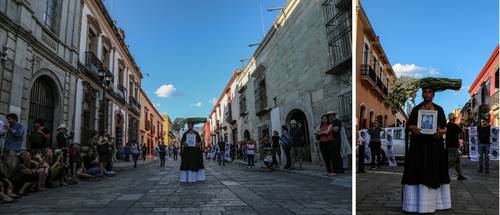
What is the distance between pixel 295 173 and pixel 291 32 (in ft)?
8.62

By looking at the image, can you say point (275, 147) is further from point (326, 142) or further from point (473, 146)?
point (473, 146)

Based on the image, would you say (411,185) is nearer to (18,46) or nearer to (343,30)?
(343,30)

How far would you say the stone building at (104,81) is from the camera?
35.3 ft

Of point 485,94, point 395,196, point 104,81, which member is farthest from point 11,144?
point 104,81

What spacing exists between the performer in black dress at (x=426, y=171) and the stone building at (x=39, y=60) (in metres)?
5.70

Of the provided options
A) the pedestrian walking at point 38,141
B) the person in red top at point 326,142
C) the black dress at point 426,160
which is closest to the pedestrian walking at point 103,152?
the pedestrian walking at point 38,141

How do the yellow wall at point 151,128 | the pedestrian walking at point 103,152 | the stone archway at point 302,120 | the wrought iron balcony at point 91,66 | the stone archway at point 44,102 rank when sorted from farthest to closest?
the yellow wall at point 151,128 < the wrought iron balcony at point 91,66 < the pedestrian walking at point 103,152 < the stone archway at point 44,102 < the stone archway at point 302,120

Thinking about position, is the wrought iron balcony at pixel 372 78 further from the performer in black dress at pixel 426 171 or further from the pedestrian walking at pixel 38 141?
the pedestrian walking at pixel 38 141

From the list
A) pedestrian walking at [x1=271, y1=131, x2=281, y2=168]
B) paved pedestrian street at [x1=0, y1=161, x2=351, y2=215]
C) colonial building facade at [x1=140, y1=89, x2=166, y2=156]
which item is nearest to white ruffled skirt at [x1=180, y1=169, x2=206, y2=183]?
paved pedestrian street at [x1=0, y1=161, x2=351, y2=215]

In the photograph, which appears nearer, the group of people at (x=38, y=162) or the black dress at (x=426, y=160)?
the black dress at (x=426, y=160)

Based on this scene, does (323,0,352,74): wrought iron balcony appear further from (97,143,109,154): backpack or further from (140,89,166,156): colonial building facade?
(140,89,166,156): colonial building facade

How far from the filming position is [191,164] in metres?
6.92

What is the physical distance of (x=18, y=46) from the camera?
6906 mm

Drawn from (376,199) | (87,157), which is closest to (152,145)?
(87,157)
